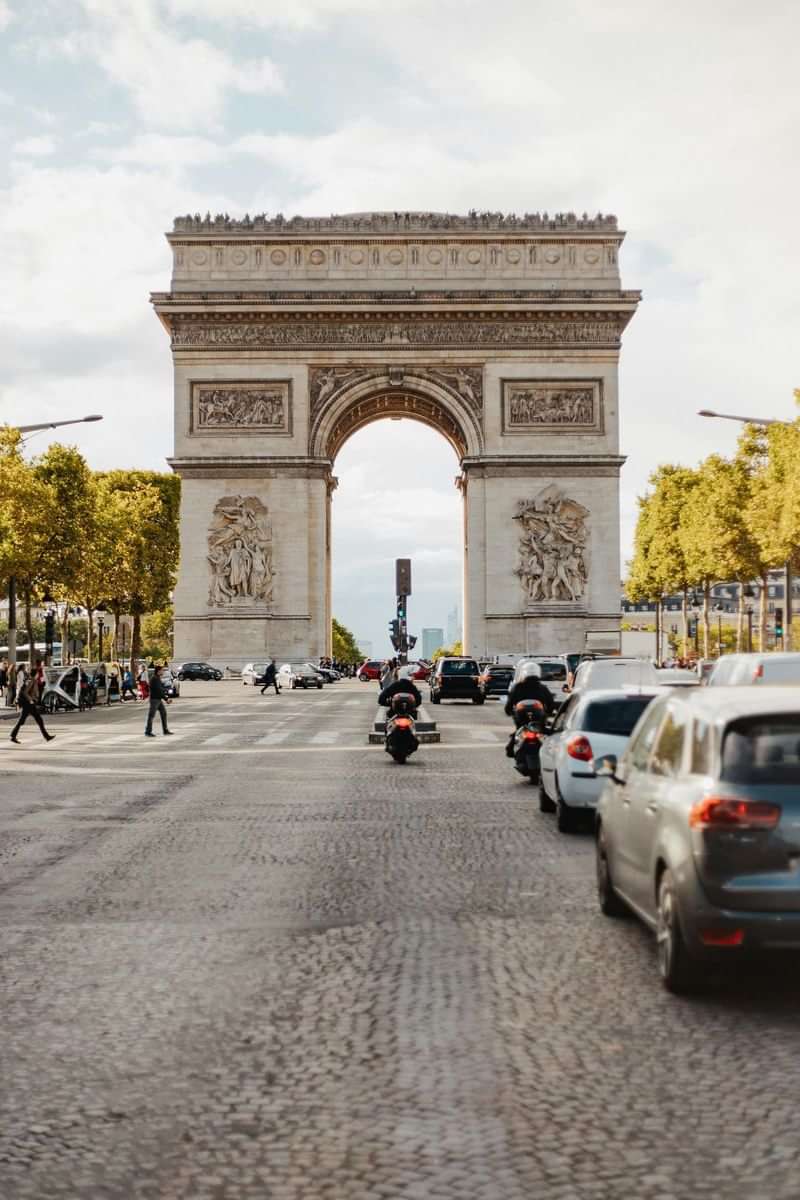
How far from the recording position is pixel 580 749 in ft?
47.1

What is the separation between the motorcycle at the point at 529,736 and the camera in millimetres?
19312

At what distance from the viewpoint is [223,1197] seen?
15.3 ft

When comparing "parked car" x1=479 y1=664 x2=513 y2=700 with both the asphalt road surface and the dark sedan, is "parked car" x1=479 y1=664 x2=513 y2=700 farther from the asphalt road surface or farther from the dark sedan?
the asphalt road surface

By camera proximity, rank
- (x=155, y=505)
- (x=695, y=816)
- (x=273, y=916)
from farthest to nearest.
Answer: (x=155, y=505) < (x=273, y=916) < (x=695, y=816)

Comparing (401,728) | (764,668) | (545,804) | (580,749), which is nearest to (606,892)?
(580,749)

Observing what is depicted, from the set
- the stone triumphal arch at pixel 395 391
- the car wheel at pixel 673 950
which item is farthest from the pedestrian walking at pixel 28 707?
the stone triumphal arch at pixel 395 391

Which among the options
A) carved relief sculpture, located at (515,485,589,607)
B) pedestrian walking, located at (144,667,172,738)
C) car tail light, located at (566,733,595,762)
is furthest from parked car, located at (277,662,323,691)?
car tail light, located at (566,733,595,762)

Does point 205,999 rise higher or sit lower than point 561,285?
lower

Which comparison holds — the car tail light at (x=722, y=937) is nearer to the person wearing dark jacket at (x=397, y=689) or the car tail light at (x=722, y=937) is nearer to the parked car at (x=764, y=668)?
the parked car at (x=764, y=668)

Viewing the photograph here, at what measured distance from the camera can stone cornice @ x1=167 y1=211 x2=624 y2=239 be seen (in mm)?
66312

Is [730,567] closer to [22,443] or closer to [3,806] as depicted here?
[22,443]

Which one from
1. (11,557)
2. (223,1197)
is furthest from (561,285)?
(223,1197)

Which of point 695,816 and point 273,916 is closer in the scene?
point 695,816

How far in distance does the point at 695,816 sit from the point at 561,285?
60.8 m
